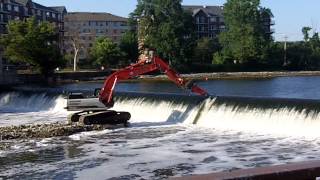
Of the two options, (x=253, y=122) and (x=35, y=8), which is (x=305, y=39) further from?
(x=253, y=122)

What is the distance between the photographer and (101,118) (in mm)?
24844

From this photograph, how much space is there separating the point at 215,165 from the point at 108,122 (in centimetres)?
1027

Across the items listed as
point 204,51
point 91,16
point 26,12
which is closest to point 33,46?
point 204,51

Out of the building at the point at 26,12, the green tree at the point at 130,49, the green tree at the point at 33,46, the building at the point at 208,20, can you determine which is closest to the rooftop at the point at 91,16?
the building at the point at 26,12

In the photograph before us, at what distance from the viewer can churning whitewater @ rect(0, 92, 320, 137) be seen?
72.6 feet

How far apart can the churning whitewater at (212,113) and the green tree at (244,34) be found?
7788 centimetres

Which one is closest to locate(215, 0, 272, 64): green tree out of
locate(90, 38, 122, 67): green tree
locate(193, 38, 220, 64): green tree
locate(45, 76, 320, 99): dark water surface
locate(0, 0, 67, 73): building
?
locate(193, 38, 220, 64): green tree

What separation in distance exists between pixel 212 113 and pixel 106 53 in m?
69.8

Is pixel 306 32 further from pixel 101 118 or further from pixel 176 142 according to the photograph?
pixel 176 142

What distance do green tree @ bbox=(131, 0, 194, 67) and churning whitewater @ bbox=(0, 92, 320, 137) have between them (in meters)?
65.4

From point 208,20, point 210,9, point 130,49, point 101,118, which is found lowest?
point 101,118

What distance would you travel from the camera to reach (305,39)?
142750 millimetres

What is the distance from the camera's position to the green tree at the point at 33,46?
6562 centimetres

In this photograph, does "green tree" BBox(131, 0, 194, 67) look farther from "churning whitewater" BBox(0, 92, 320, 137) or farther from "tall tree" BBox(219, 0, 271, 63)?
"churning whitewater" BBox(0, 92, 320, 137)
